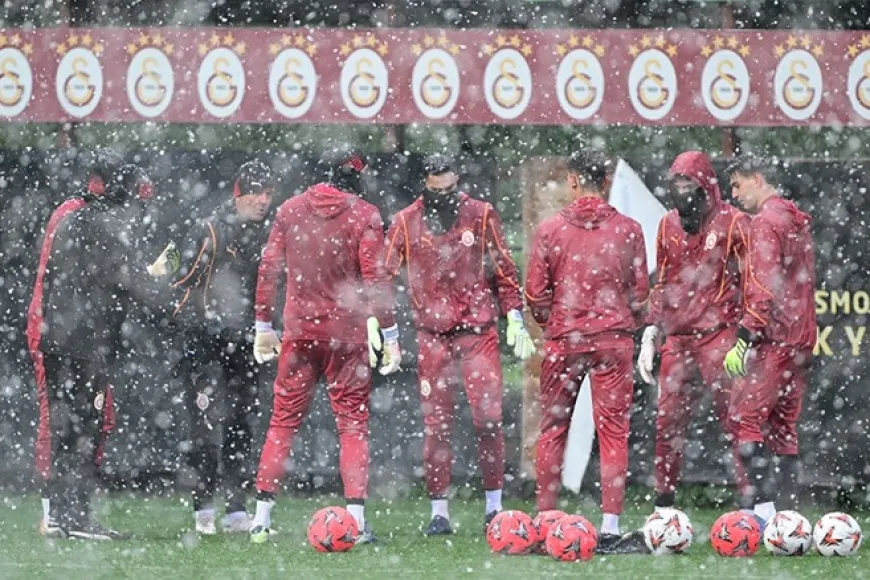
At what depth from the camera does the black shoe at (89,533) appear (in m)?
9.59

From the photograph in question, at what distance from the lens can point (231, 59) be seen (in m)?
12.8

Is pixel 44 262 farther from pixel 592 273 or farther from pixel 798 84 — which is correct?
pixel 798 84

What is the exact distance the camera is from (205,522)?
998cm

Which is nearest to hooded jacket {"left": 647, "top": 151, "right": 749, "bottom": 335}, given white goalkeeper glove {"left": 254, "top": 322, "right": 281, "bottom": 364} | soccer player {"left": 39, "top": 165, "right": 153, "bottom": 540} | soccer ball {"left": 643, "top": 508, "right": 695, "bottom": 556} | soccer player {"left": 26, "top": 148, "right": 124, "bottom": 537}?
soccer ball {"left": 643, "top": 508, "right": 695, "bottom": 556}

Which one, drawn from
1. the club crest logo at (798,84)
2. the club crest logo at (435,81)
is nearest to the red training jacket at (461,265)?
the club crest logo at (435,81)

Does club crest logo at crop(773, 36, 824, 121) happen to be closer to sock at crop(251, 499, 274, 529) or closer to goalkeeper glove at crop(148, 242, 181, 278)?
goalkeeper glove at crop(148, 242, 181, 278)

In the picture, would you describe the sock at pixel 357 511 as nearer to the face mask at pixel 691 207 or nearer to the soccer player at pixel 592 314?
the soccer player at pixel 592 314

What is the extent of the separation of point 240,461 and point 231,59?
12.1 feet

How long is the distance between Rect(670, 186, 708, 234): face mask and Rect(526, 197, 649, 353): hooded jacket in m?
0.44

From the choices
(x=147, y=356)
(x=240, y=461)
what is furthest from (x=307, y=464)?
(x=240, y=461)

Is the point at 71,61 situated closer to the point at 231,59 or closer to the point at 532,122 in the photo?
the point at 231,59

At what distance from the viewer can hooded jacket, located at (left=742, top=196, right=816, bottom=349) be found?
31.2ft

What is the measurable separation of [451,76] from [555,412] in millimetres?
3857

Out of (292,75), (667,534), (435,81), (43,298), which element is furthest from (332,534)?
(292,75)
